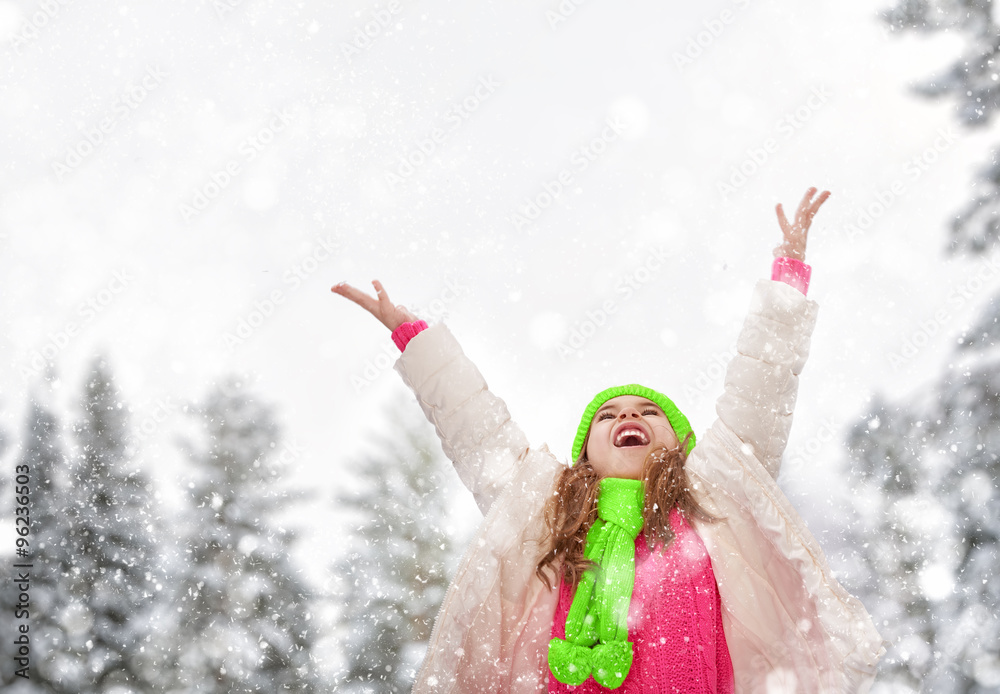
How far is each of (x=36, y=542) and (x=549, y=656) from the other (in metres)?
3.36

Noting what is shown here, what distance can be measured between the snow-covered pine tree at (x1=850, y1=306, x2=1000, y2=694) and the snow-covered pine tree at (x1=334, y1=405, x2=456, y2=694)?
2.50 meters

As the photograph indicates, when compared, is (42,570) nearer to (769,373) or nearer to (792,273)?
(769,373)

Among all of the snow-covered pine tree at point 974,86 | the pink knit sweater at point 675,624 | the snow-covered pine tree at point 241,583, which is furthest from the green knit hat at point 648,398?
the snow-covered pine tree at point 241,583

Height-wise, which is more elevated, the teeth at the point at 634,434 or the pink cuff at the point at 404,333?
the pink cuff at the point at 404,333

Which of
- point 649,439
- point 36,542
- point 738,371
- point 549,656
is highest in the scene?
point 738,371

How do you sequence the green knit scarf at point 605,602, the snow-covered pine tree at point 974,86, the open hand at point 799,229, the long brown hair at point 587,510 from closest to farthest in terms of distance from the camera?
the green knit scarf at point 605,602
the long brown hair at point 587,510
the open hand at point 799,229
the snow-covered pine tree at point 974,86

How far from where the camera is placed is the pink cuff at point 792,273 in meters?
2.24

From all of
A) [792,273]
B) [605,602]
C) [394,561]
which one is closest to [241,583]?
[394,561]

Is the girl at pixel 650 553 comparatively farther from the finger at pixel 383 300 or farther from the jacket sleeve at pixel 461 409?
the finger at pixel 383 300

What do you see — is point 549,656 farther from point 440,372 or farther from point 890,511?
point 890,511

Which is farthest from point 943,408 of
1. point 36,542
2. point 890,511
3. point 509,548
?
point 36,542

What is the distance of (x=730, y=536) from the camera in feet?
6.63

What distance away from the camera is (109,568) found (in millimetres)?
3807

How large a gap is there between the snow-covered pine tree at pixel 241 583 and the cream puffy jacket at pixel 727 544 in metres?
2.30
